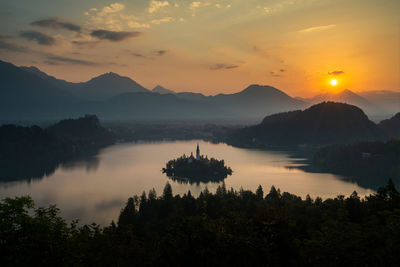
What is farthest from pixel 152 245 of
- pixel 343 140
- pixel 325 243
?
pixel 343 140

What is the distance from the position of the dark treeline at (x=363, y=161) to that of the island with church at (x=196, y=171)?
20035 mm

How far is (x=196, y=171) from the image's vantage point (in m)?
61.3

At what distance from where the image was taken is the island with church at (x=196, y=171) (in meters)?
58.0

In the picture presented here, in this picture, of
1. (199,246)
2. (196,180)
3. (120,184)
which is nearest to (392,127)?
(196,180)

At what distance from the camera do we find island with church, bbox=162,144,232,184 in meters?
58.0

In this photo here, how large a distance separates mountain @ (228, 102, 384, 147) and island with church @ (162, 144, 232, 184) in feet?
188

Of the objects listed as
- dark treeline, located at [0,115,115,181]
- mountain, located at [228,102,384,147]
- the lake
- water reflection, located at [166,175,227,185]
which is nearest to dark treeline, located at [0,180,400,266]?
the lake

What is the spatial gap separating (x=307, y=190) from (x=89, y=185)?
3115 cm

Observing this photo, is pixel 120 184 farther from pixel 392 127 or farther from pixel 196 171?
pixel 392 127

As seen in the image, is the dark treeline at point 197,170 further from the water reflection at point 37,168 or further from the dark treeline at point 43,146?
the dark treeline at point 43,146

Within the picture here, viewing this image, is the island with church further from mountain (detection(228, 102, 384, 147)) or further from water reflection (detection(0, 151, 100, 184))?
mountain (detection(228, 102, 384, 147))

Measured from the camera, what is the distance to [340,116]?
129875 mm

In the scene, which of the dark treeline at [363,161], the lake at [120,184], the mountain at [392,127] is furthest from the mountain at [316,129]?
the lake at [120,184]

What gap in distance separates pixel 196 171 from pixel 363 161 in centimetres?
3520
